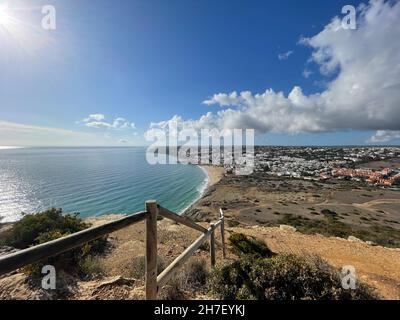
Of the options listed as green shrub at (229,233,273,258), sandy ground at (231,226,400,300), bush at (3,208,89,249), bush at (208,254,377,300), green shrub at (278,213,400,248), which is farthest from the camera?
green shrub at (278,213,400,248)

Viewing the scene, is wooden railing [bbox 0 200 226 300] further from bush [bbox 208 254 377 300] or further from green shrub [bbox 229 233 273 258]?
green shrub [bbox 229 233 273 258]


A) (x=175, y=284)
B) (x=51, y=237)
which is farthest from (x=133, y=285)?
(x=51, y=237)

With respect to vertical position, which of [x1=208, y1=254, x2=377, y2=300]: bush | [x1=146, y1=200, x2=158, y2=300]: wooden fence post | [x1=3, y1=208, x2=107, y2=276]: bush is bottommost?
[x1=3, y1=208, x2=107, y2=276]: bush

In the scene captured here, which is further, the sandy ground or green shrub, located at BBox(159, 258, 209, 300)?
the sandy ground

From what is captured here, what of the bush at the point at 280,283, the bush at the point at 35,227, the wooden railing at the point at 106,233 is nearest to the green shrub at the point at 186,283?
the bush at the point at 280,283

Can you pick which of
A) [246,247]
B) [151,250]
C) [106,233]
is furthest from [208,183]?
[106,233]

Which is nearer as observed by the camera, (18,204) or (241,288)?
(241,288)

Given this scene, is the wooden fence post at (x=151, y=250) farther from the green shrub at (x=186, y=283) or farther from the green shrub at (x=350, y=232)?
the green shrub at (x=350, y=232)

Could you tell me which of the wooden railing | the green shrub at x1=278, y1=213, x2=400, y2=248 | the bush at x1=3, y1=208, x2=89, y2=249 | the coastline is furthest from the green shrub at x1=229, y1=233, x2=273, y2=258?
the coastline
